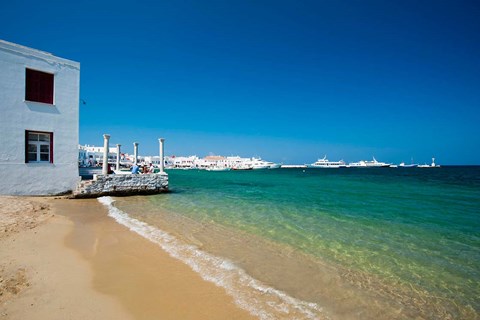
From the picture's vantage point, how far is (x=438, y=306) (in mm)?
4438

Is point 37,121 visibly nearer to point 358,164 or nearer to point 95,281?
point 95,281

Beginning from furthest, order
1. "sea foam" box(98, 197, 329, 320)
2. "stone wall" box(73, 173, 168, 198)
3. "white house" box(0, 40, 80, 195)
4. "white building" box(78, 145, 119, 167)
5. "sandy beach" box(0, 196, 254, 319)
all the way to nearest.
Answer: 1. "white building" box(78, 145, 119, 167)
2. "stone wall" box(73, 173, 168, 198)
3. "white house" box(0, 40, 80, 195)
4. "sea foam" box(98, 197, 329, 320)
5. "sandy beach" box(0, 196, 254, 319)

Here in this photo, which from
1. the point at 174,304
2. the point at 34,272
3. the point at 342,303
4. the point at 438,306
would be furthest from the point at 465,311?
the point at 34,272

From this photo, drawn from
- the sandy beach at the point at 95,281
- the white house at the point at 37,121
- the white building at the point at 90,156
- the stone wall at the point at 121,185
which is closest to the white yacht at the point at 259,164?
the white building at the point at 90,156

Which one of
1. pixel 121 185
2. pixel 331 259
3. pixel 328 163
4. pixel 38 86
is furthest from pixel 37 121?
pixel 328 163

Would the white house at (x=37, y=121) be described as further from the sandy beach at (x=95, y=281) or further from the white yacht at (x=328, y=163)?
the white yacht at (x=328, y=163)

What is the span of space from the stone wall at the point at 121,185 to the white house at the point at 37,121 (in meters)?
0.94

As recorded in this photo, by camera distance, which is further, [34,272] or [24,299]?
[34,272]

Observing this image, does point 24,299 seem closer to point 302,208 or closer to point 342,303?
point 342,303

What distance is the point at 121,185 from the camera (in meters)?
17.4

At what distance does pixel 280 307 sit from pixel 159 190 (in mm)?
16642

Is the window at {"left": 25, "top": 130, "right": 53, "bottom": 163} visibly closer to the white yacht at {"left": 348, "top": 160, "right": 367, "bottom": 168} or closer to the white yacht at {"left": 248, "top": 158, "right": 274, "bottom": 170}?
the white yacht at {"left": 248, "top": 158, "right": 274, "bottom": 170}

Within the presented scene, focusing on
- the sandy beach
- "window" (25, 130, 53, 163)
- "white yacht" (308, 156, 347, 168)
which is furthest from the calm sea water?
"white yacht" (308, 156, 347, 168)

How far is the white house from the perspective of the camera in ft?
44.9
